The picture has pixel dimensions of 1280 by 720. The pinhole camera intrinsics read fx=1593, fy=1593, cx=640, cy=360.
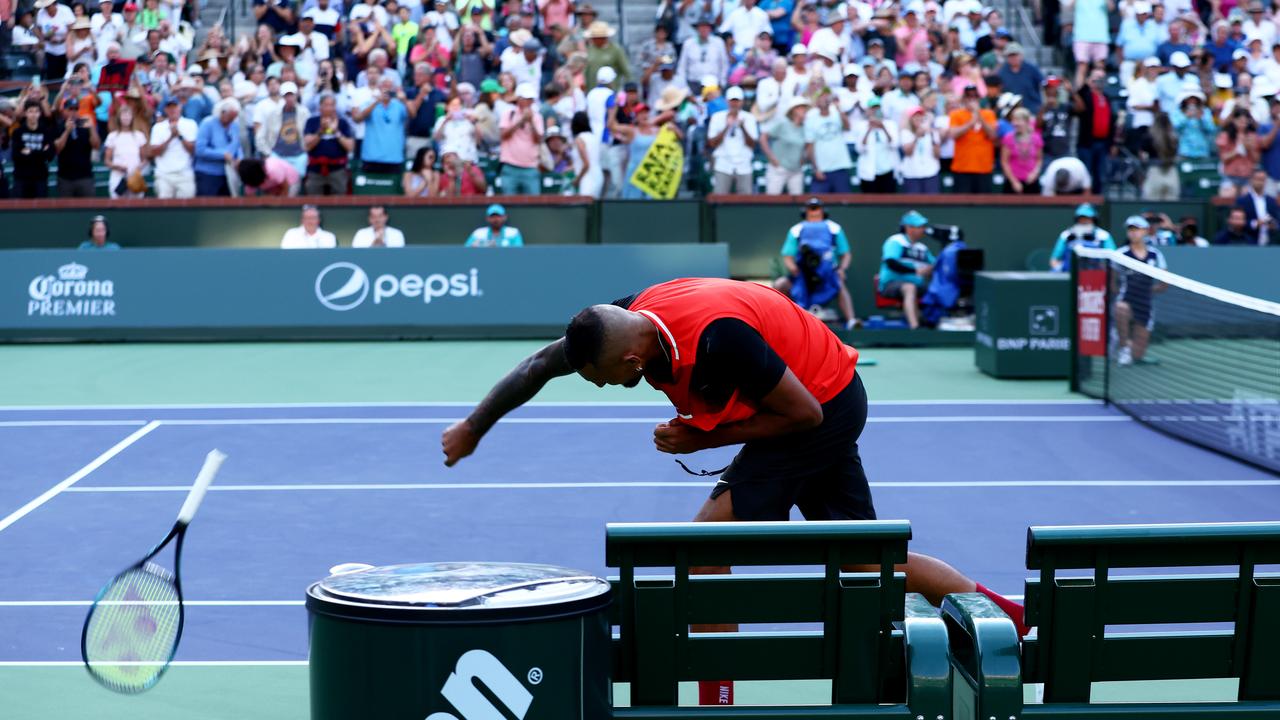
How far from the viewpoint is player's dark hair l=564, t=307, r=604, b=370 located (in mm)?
4520

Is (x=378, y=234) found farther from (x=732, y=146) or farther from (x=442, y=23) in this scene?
(x=732, y=146)

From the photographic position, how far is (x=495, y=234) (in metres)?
19.5

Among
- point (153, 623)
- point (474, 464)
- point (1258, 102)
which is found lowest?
point (474, 464)

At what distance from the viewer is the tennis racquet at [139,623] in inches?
169

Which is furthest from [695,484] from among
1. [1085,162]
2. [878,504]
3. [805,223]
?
[1085,162]

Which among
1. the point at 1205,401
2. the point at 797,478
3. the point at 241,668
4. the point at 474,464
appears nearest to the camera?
the point at 797,478

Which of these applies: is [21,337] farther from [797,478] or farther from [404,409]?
[797,478]

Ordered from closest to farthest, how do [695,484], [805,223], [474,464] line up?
[695,484], [474,464], [805,223]

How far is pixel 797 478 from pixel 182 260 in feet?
49.8

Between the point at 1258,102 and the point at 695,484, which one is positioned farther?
the point at 1258,102

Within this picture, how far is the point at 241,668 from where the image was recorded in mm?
6355

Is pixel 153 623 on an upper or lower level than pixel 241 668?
upper

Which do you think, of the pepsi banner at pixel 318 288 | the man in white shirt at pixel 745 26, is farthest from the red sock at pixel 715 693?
the man in white shirt at pixel 745 26

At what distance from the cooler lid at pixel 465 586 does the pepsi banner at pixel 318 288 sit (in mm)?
14696
